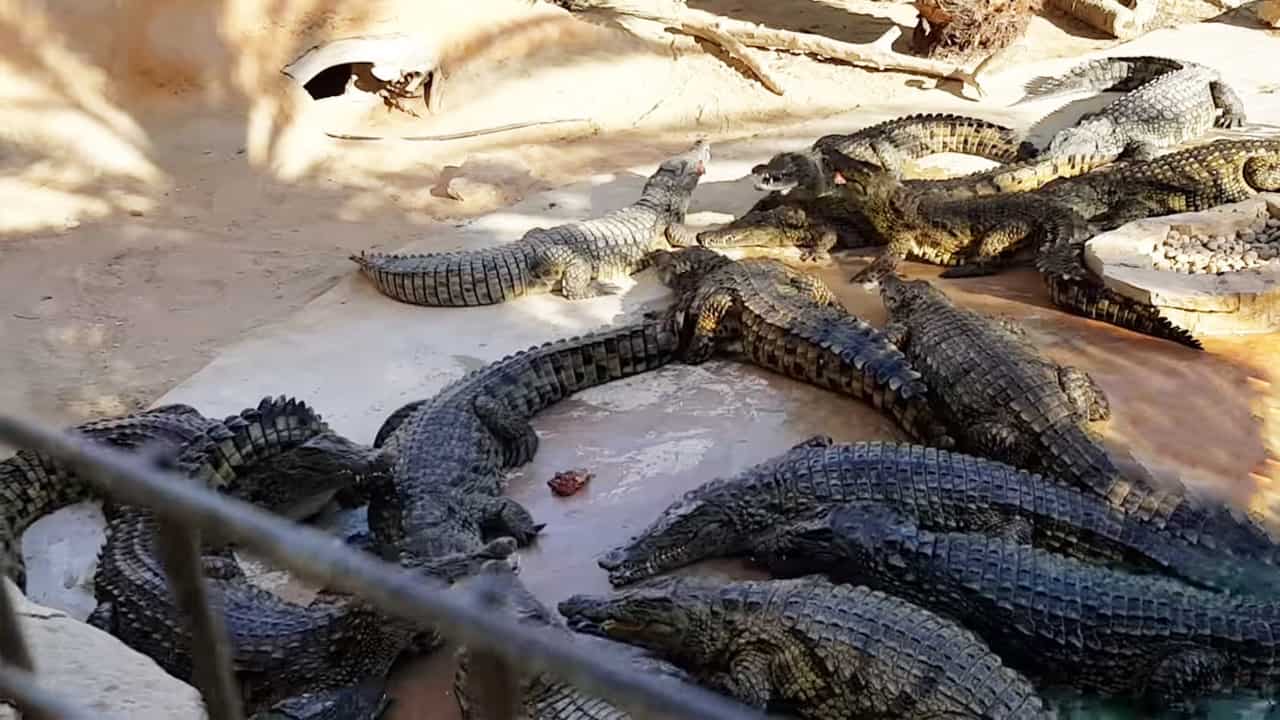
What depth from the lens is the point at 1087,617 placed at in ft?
11.7

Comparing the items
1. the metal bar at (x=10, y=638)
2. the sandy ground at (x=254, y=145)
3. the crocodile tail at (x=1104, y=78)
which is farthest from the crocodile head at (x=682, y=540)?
the crocodile tail at (x=1104, y=78)

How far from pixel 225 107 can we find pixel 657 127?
3.65m

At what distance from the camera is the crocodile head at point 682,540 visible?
423cm

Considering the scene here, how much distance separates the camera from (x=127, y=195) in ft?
27.7

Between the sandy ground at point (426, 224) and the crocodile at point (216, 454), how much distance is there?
229 mm

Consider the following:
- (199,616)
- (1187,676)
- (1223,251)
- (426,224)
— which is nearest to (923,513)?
→ (1187,676)

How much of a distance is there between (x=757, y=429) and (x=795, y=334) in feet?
1.83

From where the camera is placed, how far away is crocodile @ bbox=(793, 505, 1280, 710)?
3.50 m

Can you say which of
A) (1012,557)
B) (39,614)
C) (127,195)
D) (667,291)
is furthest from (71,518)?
(127,195)

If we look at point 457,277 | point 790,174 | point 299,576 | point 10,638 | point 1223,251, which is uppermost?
point 299,576

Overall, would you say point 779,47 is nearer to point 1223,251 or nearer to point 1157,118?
point 1157,118

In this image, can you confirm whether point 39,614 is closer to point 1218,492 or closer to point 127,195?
point 1218,492

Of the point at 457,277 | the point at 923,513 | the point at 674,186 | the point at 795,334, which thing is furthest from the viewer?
the point at 674,186

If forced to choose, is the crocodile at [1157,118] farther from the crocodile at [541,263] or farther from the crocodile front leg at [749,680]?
the crocodile front leg at [749,680]
